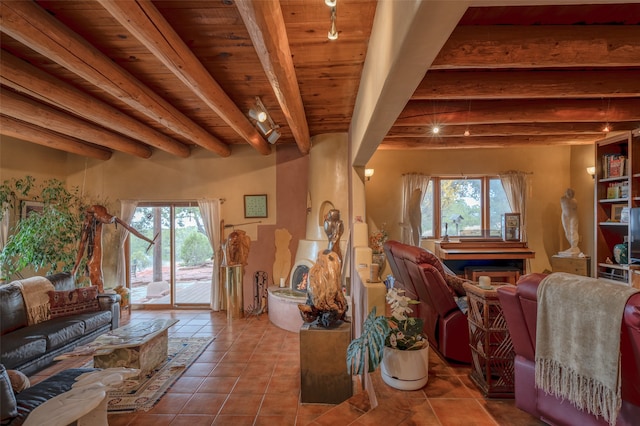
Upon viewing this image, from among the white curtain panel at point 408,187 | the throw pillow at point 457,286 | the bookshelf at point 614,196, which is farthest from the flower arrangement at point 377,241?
the bookshelf at point 614,196

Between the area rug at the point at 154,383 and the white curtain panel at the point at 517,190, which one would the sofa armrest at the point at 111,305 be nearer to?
the area rug at the point at 154,383

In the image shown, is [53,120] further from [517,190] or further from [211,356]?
[517,190]

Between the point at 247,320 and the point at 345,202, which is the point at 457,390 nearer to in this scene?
the point at 345,202

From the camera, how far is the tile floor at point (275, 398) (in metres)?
1.97

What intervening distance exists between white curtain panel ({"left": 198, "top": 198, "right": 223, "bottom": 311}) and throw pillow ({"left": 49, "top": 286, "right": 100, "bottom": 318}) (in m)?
1.76

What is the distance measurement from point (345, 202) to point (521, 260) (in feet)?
11.3

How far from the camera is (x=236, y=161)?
5.52 metres

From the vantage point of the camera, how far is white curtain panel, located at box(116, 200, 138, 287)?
541 cm

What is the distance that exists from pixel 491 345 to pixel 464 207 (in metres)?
4.12

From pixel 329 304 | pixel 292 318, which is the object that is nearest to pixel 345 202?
pixel 292 318

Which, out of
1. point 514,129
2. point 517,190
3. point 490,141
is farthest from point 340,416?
point 517,190

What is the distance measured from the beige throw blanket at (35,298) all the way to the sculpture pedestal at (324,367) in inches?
124

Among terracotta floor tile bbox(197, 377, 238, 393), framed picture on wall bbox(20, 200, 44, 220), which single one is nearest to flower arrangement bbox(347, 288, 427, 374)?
terracotta floor tile bbox(197, 377, 238, 393)

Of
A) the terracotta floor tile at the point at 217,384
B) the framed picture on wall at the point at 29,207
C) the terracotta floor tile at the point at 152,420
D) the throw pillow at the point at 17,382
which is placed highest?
the framed picture on wall at the point at 29,207
